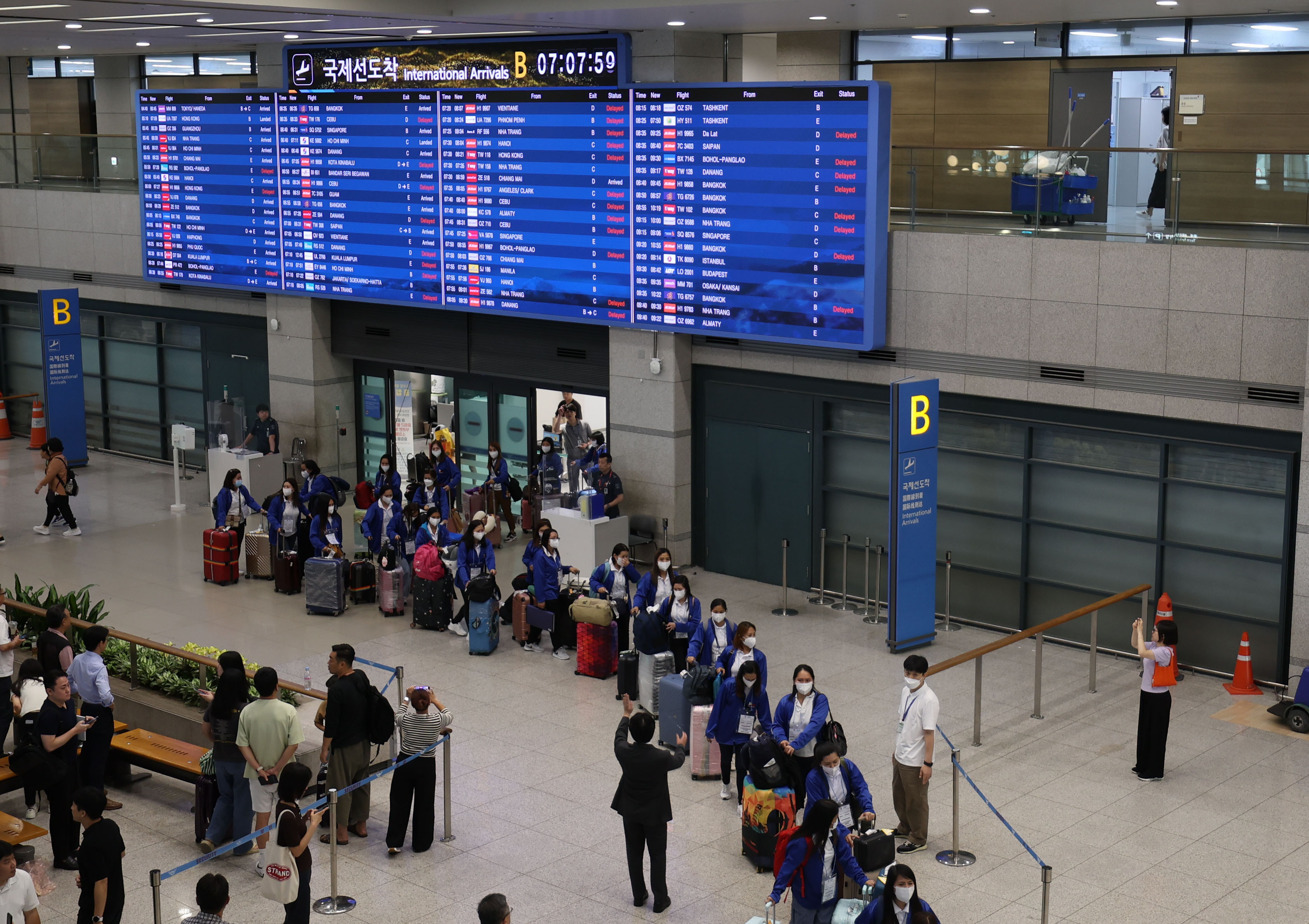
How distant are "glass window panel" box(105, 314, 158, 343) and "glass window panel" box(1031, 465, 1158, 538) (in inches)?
623

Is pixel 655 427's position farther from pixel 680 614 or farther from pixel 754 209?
pixel 680 614

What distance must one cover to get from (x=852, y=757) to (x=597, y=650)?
315cm

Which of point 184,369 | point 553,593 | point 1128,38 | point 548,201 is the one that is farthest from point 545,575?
point 184,369

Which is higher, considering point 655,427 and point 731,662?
point 655,427

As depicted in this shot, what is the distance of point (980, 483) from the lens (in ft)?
53.9

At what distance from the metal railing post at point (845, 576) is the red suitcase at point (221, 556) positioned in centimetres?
729

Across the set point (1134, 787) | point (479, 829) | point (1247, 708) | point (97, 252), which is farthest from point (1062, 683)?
point (97, 252)

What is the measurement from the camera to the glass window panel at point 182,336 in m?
24.6

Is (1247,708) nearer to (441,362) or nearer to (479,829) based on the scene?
(479,829)

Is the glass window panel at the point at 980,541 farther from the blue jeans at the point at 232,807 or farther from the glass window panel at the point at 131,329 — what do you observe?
the glass window panel at the point at 131,329

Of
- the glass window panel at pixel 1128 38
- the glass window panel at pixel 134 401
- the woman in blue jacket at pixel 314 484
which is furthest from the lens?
the glass window panel at pixel 134 401

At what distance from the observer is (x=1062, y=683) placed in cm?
1476

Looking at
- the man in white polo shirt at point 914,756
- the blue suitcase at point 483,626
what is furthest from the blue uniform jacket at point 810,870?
the blue suitcase at point 483,626

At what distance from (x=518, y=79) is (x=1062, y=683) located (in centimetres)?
969
